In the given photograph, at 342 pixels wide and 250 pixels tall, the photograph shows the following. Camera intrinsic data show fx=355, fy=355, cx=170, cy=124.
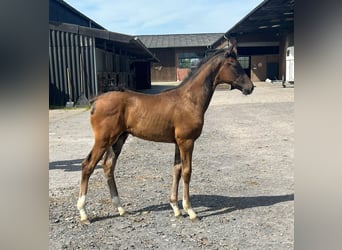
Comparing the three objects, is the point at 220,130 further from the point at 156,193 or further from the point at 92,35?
the point at 92,35

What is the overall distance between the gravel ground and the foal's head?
4.97 ft

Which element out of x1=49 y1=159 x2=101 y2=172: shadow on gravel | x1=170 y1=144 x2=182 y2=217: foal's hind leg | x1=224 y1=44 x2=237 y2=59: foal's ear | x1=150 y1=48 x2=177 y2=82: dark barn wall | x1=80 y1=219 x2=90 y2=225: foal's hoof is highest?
x1=150 y1=48 x2=177 y2=82: dark barn wall

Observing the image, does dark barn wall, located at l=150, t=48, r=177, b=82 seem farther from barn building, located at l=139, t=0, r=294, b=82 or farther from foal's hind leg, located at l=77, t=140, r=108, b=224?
foal's hind leg, located at l=77, t=140, r=108, b=224

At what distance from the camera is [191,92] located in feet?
13.3

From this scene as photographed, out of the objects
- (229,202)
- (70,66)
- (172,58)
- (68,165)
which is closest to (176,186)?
(229,202)

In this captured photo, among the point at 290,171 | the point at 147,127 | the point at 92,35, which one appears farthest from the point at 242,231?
the point at 92,35

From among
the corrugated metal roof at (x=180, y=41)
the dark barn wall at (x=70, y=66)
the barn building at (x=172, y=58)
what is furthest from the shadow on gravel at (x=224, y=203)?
the corrugated metal roof at (x=180, y=41)

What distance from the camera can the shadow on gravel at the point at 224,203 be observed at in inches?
174

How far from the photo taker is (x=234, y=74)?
3.96 metres

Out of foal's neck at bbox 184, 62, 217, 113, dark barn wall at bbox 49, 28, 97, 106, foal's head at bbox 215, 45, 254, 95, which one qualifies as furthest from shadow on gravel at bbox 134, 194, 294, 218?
dark barn wall at bbox 49, 28, 97, 106

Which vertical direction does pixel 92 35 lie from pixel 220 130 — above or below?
above

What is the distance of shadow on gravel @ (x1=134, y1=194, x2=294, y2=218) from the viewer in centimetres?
442
